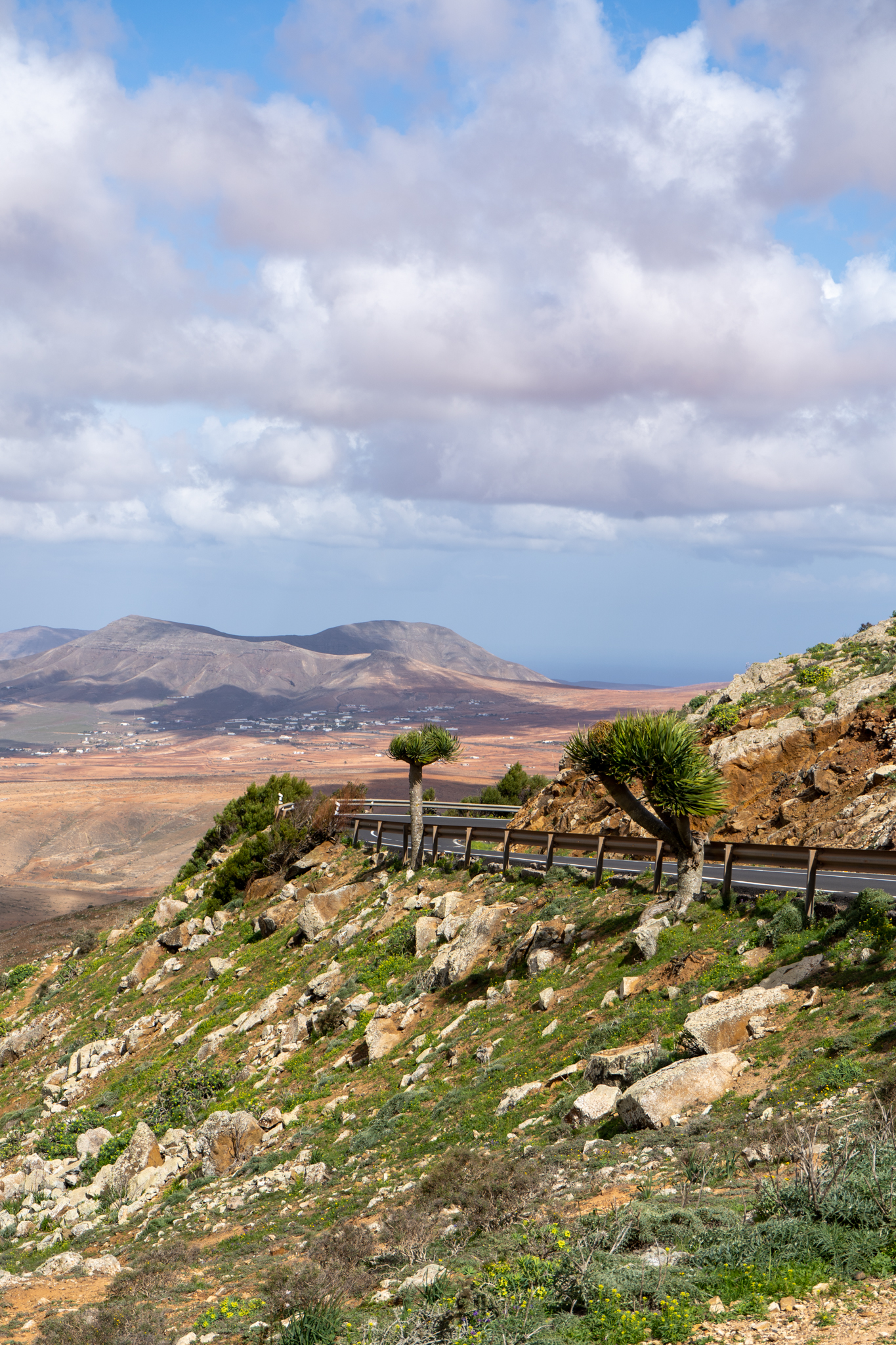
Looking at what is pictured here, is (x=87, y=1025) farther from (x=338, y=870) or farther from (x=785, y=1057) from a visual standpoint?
(x=785, y=1057)

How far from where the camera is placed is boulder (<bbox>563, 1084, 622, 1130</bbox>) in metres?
12.4

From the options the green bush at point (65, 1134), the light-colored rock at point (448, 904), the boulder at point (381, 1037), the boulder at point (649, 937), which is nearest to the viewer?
the boulder at point (649, 937)

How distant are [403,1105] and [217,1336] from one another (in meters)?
6.68

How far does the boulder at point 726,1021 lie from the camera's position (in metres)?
12.9

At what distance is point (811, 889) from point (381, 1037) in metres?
9.60

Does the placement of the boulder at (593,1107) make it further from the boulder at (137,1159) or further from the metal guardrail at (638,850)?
the boulder at (137,1159)

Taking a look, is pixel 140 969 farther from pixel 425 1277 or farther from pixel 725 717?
pixel 425 1277

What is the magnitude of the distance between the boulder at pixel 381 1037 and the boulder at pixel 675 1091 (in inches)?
319

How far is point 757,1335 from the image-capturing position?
22.6 feet

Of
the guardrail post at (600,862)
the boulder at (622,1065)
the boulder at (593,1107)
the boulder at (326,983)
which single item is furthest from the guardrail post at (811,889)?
the boulder at (326,983)

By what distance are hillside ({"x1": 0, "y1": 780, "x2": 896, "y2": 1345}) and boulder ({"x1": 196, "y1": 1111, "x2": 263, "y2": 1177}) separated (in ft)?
0.19

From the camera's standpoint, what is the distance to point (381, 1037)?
19.5 meters

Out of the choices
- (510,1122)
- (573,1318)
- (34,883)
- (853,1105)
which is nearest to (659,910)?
(510,1122)

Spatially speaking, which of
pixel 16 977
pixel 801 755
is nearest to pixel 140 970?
pixel 16 977
